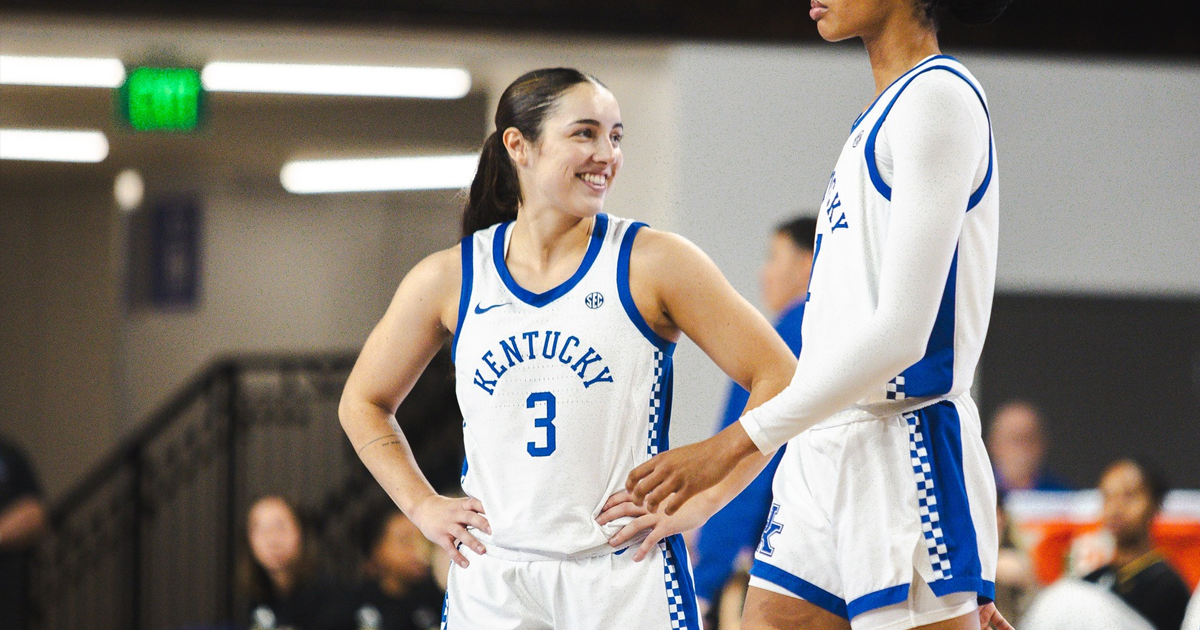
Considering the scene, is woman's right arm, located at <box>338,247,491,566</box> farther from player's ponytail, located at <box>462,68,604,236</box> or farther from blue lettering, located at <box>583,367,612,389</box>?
blue lettering, located at <box>583,367,612,389</box>

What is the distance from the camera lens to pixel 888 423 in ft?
6.02

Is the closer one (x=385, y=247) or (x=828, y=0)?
(x=828, y=0)

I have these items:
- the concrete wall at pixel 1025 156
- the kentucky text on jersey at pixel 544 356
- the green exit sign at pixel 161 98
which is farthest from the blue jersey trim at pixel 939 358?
the green exit sign at pixel 161 98

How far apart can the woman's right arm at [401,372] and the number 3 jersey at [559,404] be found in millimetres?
112

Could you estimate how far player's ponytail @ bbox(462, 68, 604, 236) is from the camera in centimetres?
222

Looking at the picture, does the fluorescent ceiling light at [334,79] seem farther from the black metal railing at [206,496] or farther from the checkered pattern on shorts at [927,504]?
the checkered pattern on shorts at [927,504]

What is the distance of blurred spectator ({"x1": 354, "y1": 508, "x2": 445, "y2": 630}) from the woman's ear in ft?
9.81

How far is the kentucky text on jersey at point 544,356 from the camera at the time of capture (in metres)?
2.09

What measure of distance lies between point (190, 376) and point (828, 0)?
28.4 ft

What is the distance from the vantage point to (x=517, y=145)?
2.28 meters

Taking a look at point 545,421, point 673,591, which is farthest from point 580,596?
point 545,421

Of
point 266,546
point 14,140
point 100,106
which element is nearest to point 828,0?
point 266,546

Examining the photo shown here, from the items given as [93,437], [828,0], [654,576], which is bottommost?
[93,437]

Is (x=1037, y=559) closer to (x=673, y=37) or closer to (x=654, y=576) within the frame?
(x=673, y=37)
